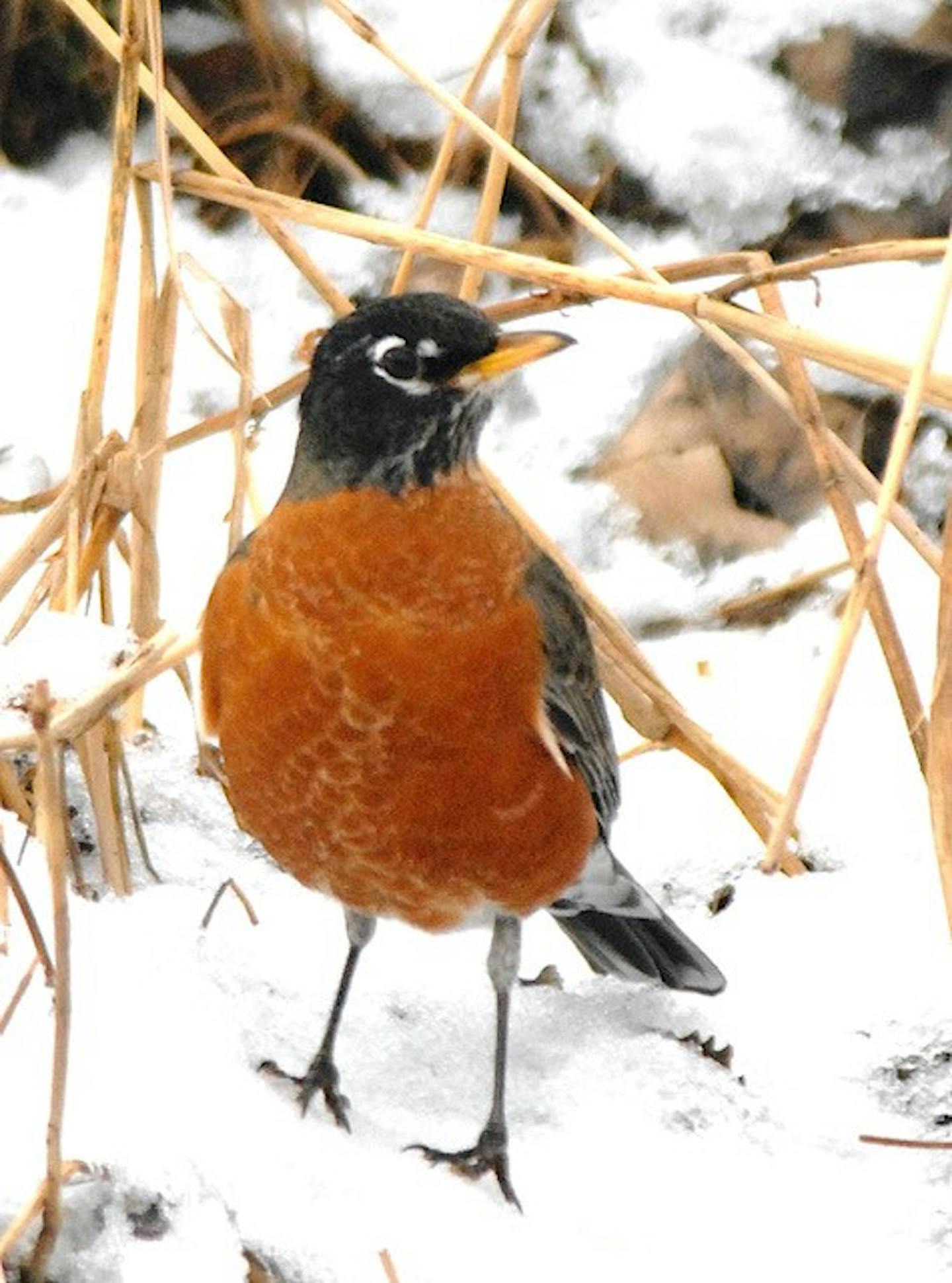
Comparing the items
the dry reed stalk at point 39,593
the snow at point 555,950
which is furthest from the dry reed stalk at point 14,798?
the dry reed stalk at point 39,593

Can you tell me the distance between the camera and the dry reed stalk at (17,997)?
224 cm

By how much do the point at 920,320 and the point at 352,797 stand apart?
2477 mm

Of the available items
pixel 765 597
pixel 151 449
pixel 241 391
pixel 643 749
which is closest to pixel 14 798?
pixel 151 449

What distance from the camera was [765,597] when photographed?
13.1ft

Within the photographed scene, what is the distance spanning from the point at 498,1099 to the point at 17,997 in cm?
57

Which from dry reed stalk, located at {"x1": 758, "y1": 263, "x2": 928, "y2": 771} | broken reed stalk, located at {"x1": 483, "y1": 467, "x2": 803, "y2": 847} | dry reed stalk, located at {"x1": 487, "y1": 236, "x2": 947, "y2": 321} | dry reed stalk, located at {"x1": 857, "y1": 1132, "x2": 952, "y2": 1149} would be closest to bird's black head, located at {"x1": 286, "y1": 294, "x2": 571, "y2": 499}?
dry reed stalk, located at {"x1": 487, "y1": 236, "x2": 947, "y2": 321}

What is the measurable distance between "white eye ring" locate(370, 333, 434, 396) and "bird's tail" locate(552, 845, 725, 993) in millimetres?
666

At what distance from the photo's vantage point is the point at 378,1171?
2348mm

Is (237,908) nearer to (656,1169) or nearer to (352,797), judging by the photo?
(352,797)

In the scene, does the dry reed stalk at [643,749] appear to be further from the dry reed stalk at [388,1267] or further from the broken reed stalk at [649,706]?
the dry reed stalk at [388,1267]

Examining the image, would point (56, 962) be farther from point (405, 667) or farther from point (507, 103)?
point (507, 103)

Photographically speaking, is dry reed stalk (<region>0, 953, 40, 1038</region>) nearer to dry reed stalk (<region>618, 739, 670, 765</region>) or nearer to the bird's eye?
the bird's eye

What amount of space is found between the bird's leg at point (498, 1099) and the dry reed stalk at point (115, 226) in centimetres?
81

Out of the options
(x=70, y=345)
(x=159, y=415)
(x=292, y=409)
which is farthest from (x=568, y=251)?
(x=159, y=415)
